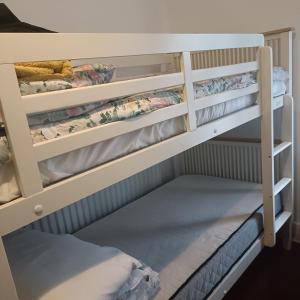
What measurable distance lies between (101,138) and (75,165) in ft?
0.36

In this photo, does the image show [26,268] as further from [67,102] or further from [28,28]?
[28,28]

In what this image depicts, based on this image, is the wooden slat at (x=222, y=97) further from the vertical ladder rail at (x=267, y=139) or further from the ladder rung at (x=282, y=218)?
the ladder rung at (x=282, y=218)

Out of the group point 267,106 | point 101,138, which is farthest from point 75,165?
point 267,106

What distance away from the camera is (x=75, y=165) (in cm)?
95

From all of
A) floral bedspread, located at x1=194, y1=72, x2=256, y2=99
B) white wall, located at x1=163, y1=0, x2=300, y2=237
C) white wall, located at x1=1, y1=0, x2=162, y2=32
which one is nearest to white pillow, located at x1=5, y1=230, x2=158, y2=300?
floral bedspread, located at x1=194, y1=72, x2=256, y2=99

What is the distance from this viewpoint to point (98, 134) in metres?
0.96

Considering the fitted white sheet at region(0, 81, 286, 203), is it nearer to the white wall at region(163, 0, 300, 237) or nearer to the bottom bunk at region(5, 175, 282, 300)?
the bottom bunk at region(5, 175, 282, 300)

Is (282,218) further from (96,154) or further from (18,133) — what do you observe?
(18,133)

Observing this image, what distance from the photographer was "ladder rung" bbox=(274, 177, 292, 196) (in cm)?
199

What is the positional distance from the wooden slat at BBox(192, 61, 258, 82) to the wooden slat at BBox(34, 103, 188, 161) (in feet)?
0.60

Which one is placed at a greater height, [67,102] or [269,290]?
[67,102]

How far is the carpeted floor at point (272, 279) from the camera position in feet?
6.38

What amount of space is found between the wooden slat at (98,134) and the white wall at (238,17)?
4.79 feet

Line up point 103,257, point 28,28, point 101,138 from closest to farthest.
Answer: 1. point 101,138
2. point 28,28
3. point 103,257
